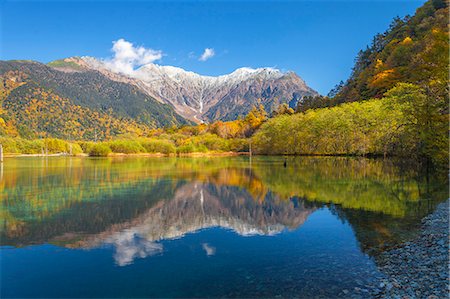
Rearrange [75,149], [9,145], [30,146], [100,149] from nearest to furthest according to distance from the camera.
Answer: [100,149]
[9,145]
[30,146]
[75,149]

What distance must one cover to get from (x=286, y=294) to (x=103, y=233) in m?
8.51

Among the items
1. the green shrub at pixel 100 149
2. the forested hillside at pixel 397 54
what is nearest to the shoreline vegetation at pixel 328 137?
the green shrub at pixel 100 149

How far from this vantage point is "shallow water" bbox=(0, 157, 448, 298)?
27.8 feet

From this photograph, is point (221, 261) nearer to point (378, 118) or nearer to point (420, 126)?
point (420, 126)

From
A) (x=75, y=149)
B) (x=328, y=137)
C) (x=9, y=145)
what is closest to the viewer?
(x=328, y=137)

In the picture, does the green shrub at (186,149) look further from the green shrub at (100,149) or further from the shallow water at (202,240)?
the shallow water at (202,240)

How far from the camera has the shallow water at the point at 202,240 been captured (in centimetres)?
848

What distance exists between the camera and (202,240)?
12758 mm

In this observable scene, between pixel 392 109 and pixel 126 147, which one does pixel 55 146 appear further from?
pixel 392 109

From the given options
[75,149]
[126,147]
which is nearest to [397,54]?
[126,147]

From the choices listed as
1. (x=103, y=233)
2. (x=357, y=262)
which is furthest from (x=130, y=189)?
(x=357, y=262)

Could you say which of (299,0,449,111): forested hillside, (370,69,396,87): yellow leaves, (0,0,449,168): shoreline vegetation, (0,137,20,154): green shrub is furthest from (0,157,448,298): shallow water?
(0,137,20,154): green shrub

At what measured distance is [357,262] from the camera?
9906 mm

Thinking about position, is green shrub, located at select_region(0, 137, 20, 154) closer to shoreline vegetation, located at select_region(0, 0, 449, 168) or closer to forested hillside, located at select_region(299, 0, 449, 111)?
shoreline vegetation, located at select_region(0, 0, 449, 168)
